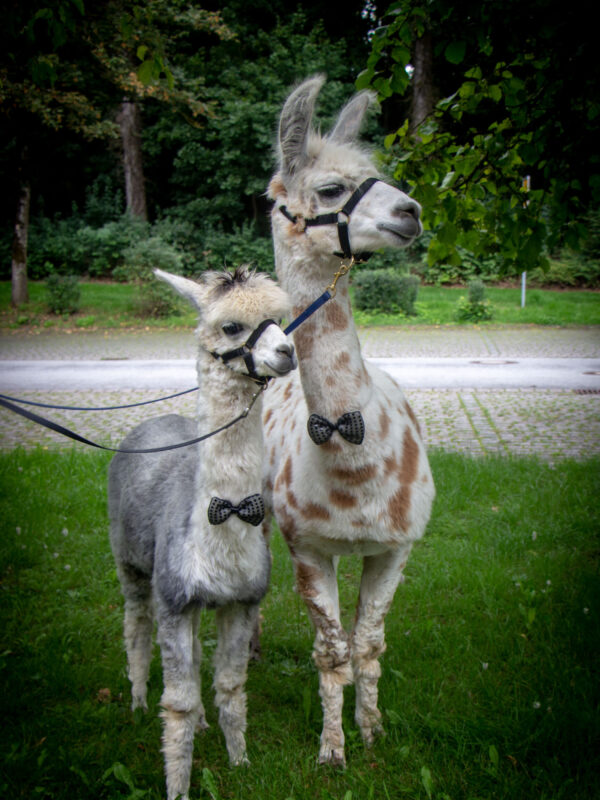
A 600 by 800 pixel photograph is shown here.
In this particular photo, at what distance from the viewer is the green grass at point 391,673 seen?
9.32 feet

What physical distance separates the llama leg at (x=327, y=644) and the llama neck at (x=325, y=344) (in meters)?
0.73

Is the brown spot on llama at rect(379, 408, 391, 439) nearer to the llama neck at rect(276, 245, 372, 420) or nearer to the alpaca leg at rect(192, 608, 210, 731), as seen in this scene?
the llama neck at rect(276, 245, 372, 420)

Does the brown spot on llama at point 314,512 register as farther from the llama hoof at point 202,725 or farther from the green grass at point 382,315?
the green grass at point 382,315

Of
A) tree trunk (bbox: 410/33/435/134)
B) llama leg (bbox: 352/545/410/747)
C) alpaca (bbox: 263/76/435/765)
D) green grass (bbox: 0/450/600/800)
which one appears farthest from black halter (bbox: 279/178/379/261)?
tree trunk (bbox: 410/33/435/134)

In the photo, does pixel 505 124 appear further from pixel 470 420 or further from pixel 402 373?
pixel 402 373

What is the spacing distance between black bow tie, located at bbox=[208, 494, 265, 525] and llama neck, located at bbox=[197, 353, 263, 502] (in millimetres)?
38

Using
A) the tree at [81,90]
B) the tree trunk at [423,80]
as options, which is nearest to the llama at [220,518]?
the tree at [81,90]

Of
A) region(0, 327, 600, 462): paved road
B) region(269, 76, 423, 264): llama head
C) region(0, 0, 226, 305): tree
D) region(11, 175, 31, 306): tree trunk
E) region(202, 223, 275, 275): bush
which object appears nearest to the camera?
region(269, 76, 423, 264): llama head

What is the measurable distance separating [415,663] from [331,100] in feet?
70.9

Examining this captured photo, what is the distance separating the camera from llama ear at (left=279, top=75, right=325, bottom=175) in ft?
8.82

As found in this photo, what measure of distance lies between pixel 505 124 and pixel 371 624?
276cm

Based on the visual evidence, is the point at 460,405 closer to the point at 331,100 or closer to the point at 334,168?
the point at 334,168

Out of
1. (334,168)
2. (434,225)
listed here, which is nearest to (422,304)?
(434,225)

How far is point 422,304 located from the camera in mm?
18641
